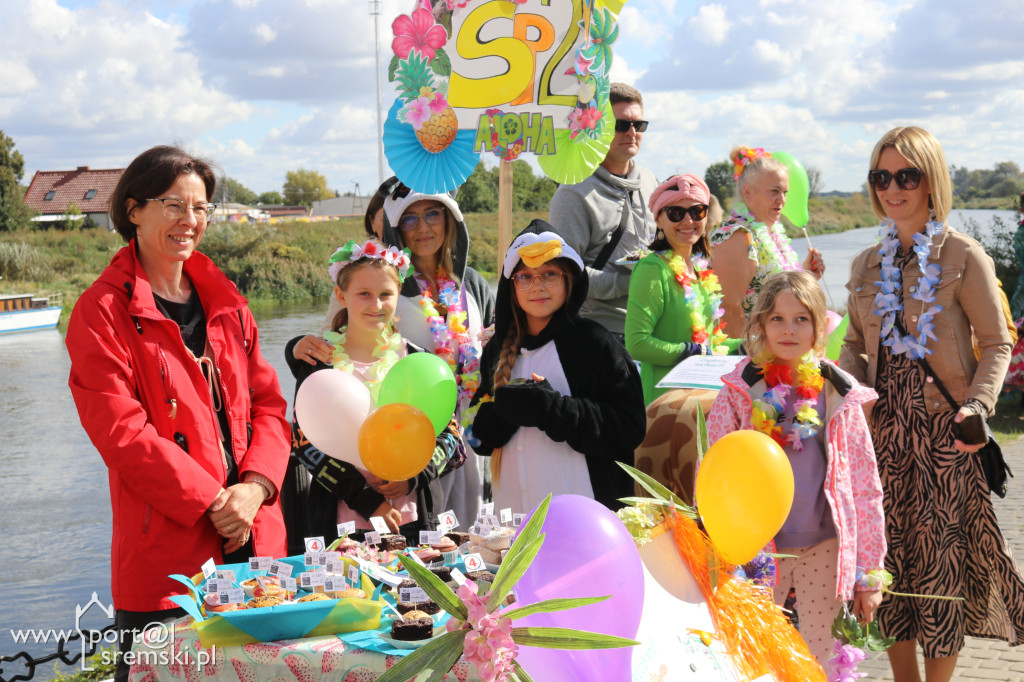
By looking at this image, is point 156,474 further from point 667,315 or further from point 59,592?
point 59,592

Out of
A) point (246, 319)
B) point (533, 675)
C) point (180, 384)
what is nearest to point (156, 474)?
point (180, 384)

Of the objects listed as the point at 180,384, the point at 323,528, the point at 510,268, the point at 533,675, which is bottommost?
the point at 323,528

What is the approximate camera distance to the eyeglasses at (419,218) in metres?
3.80

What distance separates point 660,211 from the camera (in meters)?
3.86

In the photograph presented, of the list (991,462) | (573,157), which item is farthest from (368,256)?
(991,462)

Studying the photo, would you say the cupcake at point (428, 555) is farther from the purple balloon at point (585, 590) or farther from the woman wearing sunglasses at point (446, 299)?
the woman wearing sunglasses at point (446, 299)

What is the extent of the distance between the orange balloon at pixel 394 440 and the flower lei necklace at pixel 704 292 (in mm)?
1530

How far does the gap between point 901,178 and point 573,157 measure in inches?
52.8

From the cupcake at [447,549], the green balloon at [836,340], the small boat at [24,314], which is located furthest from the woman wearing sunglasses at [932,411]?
the small boat at [24,314]

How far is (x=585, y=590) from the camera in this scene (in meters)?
1.56

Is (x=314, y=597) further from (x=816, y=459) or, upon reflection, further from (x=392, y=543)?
(x=816, y=459)

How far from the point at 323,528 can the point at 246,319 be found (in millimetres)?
874

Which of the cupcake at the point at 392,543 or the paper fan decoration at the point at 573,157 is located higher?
the paper fan decoration at the point at 573,157

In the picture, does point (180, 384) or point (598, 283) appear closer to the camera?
point (180, 384)
